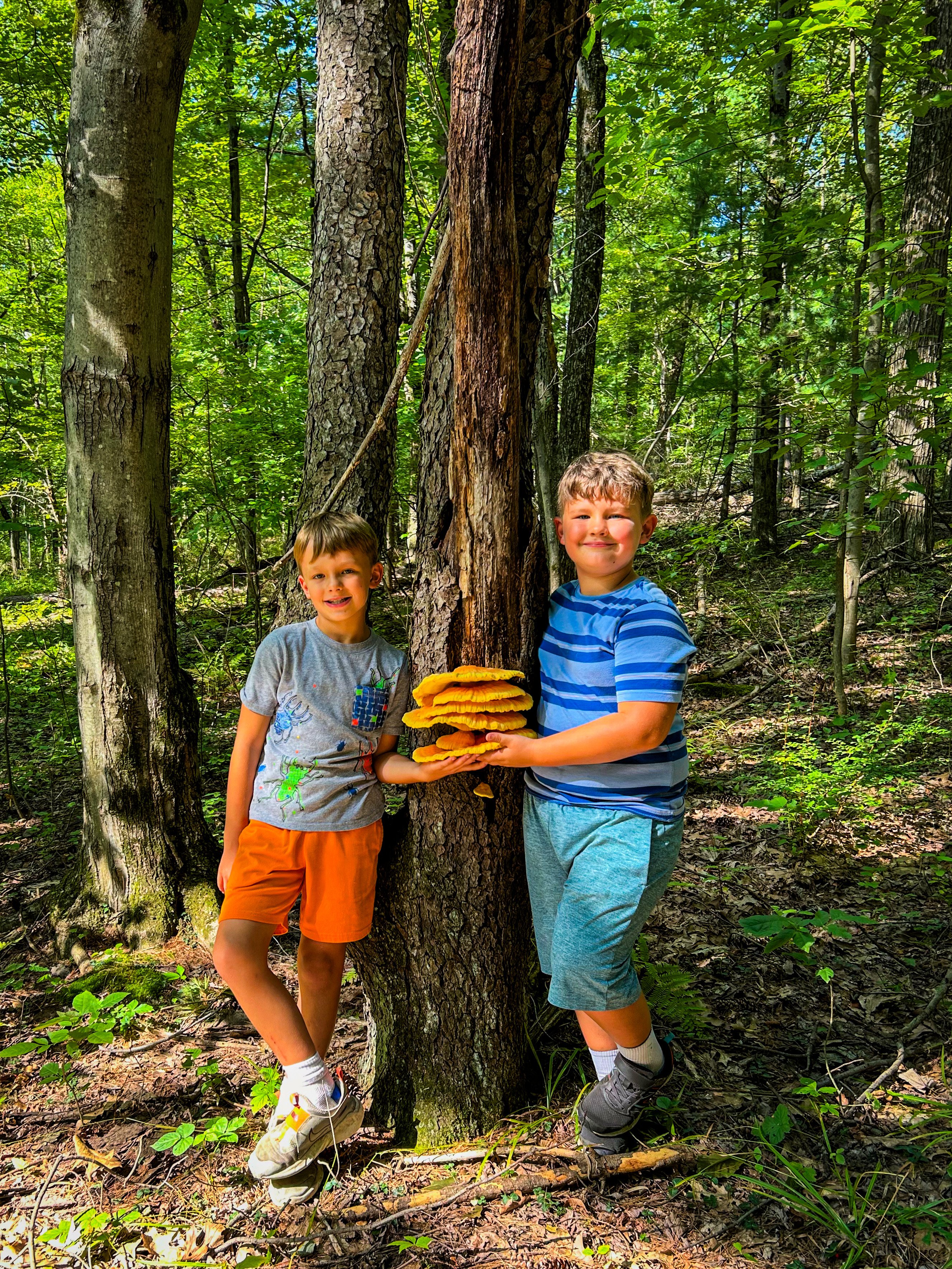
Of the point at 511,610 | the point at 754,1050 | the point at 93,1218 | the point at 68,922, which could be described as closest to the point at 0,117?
the point at 68,922

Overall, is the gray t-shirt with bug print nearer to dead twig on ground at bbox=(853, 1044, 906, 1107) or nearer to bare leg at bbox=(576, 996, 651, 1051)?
bare leg at bbox=(576, 996, 651, 1051)

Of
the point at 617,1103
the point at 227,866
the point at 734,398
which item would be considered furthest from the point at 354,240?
the point at 734,398

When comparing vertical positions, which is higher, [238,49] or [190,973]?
[238,49]

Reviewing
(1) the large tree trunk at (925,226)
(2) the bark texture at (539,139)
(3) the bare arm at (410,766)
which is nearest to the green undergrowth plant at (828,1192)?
(3) the bare arm at (410,766)

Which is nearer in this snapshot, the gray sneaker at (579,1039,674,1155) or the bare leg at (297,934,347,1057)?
the gray sneaker at (579,1039,674,1155)

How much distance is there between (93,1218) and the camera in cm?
217

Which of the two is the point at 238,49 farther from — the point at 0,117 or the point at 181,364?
the point at 181,364

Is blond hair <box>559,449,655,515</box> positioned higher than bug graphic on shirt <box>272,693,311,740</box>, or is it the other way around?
blond hair <box>559,449,655,515</box>

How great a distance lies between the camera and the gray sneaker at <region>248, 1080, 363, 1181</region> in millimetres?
2133

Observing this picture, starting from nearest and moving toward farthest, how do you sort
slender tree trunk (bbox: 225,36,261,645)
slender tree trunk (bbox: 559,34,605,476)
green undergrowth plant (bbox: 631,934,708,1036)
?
green undergrowth plant (bbox: 631,934,708,1036) → slender tree trunk (bbox: 225,36,261,645) → slender tree trunk (bbox: 559,34,605,476)

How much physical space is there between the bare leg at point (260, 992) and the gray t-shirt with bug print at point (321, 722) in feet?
1.17

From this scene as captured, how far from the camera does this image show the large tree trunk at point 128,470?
3465 mm

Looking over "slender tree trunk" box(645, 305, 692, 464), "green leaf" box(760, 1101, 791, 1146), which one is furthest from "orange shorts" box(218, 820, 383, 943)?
"slender tree trunk" box(645, 305, 692, 464)

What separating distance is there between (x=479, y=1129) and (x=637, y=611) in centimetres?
188
